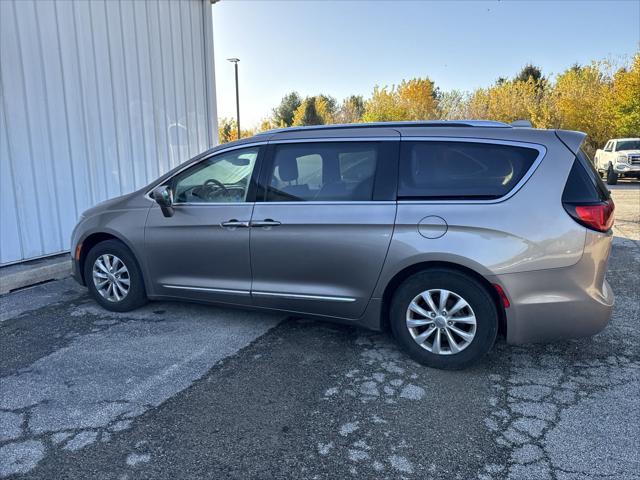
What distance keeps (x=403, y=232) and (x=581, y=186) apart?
117 cm

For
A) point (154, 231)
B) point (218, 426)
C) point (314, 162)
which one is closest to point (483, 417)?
point (218, 426)

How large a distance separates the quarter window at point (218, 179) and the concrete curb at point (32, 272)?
2.73 m

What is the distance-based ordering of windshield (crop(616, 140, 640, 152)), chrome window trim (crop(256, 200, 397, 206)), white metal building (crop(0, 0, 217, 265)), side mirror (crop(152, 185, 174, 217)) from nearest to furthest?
chrome window trim (crop(256, 200, 397, 206))
side mirror (crop(152, 185, 174, 217))
white metal building (crop(0, 0, 217, 265))
windshield (crop(616, 140, 640, 152))

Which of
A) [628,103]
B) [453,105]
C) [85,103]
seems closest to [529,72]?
[453,105]

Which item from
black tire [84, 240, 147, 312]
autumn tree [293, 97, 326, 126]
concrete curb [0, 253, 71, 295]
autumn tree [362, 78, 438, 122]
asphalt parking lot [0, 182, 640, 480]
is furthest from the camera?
autumn tree [293, 97, 326, 126]

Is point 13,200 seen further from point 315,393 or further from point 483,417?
point 483,417

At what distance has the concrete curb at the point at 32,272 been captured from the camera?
557 centimetres

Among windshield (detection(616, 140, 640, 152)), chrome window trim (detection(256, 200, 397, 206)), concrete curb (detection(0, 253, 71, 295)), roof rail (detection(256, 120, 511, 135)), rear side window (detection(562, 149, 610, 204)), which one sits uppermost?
roof rail (detection(256, 120, 511, 135))

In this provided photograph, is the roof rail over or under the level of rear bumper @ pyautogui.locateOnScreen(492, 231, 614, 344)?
over

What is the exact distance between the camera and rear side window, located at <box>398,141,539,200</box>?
10.6 ft

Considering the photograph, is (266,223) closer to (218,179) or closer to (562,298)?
(218,179)

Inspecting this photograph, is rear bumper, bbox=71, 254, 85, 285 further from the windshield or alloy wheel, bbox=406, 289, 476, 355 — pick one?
the windshield

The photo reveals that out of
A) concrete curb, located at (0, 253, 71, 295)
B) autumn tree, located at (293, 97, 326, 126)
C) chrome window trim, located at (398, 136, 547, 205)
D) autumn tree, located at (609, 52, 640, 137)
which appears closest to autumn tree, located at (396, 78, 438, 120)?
autumn tree, located at (293, 97, 326, 126)

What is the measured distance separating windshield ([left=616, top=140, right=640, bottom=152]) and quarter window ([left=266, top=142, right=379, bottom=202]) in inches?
856
